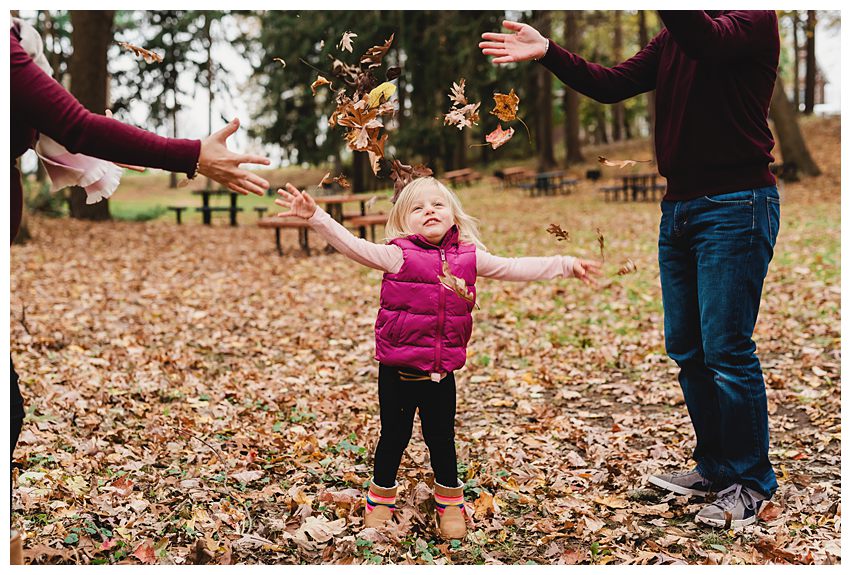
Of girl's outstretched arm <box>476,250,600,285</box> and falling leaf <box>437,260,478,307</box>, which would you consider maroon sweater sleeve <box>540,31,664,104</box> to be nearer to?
girl's outstretched arm <box>476,250,600,285</box>

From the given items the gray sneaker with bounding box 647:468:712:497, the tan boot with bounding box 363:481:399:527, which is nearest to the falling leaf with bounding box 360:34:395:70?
the tan boot with bounding box 363:481:399:527

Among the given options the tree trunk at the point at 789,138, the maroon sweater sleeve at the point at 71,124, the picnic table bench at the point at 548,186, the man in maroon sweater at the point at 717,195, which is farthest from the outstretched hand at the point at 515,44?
the picnic table bench at the point at 548,186

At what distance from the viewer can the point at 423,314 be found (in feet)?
11.4

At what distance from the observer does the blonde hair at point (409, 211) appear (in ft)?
11.8

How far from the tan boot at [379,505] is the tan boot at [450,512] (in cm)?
22

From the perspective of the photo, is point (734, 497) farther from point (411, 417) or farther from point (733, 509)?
point (411, 417)

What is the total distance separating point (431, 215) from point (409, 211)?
12 centimetres

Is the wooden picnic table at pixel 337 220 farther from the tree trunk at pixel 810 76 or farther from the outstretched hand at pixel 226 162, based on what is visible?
the tree trunk at pixel 810 76

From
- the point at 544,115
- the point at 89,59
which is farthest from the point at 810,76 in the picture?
the point at 89,59

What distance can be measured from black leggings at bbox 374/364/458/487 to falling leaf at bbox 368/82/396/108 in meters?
1.18

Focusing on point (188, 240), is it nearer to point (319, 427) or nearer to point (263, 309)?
point (263, 309)

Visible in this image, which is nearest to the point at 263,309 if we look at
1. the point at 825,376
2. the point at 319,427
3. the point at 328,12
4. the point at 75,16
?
the point at 319,427

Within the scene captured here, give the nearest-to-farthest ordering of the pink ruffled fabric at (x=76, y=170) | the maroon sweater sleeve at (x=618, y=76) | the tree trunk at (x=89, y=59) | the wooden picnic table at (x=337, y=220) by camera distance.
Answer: the pink ruffled fabric at (x=76, y=170)
the maroon sweater sleeve at (x=618, y=76)
the wooden picnic table at (x=337, y=220)
the tree trunk at (x=89, y=59)

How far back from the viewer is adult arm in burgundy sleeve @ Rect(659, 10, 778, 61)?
10.2ft
